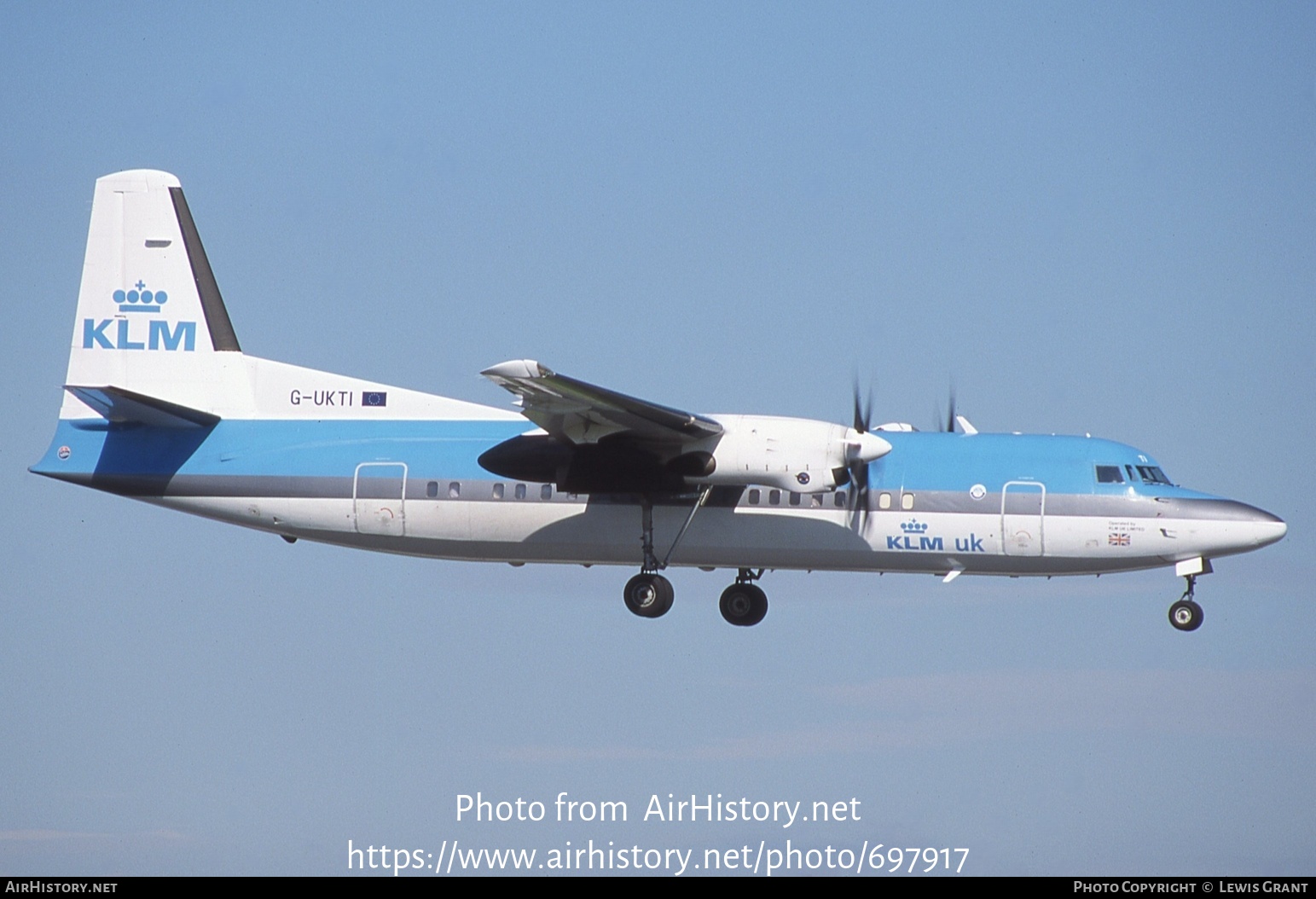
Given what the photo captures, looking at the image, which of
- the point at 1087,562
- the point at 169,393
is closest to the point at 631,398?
the point at 1087,562

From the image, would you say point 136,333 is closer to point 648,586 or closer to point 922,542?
point 648,586

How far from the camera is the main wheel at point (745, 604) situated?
77.0 ft

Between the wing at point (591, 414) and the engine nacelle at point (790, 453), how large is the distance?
407 millimetres

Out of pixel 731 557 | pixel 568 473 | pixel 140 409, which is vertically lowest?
pixel 731 557

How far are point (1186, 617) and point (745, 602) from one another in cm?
649

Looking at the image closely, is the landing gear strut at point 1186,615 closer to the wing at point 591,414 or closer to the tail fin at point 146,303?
the wing at point 591,414

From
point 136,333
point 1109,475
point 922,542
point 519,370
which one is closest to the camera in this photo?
point 519,370

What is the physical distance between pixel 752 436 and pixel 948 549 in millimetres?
3302

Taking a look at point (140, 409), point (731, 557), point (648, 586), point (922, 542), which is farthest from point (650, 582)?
point (140, 409)

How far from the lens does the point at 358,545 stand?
898 inches

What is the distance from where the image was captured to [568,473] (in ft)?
70.7
